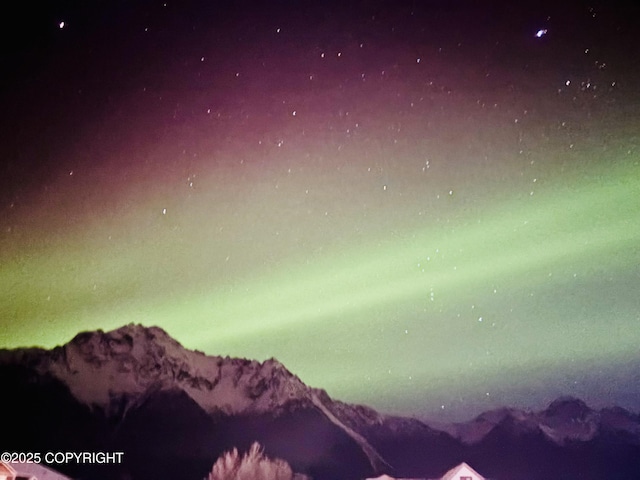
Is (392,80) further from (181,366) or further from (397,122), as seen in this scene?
(181,366)

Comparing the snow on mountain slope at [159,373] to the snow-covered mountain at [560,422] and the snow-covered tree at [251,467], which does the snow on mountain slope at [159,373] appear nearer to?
the snow-covered tree at [251,467]

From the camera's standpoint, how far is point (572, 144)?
1.97 m

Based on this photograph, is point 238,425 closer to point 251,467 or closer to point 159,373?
point 251,467

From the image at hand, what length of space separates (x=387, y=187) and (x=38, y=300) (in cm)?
111

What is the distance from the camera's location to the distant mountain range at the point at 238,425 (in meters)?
1.82

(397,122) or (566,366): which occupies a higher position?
(397,122)

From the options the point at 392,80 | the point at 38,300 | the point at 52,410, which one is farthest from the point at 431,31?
the point at 52,410

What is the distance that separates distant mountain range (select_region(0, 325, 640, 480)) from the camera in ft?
5.97

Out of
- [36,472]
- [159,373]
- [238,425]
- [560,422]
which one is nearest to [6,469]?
[36,472]

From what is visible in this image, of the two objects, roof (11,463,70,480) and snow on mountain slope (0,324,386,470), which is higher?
snow on mountain slope (0,324,386,470)

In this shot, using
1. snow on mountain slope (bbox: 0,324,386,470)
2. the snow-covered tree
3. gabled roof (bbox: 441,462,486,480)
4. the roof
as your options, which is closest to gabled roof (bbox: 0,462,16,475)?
the roof

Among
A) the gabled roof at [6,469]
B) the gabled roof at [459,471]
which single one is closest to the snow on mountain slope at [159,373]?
the gabled roof at [6,469]

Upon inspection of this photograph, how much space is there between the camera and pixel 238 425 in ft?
6.15

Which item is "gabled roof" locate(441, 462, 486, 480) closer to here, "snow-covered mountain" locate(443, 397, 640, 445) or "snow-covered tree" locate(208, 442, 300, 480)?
"snow-covered mountain" locate(443, 397, 640, 445)
